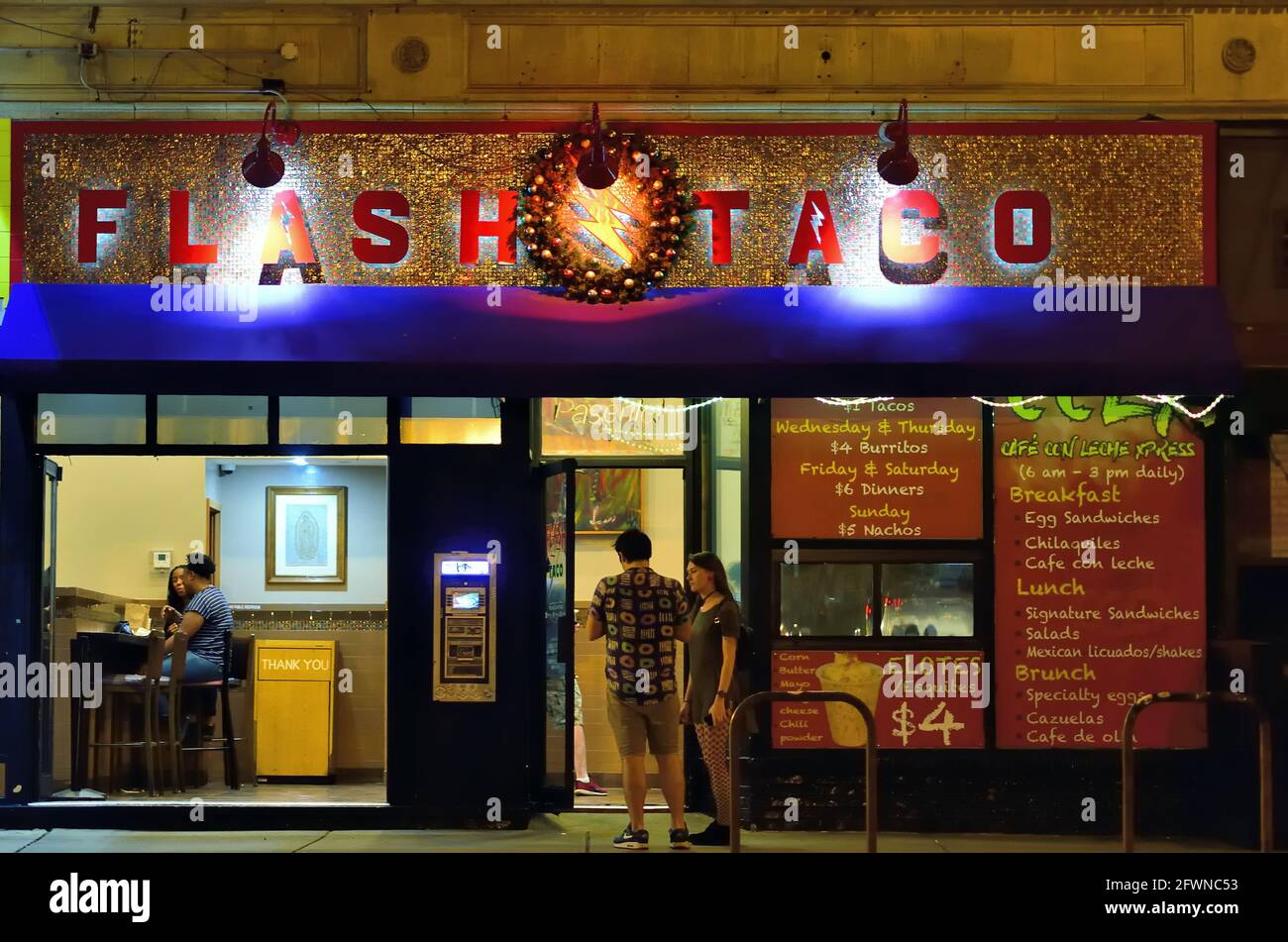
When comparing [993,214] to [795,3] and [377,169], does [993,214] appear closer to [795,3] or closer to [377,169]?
[795,3]

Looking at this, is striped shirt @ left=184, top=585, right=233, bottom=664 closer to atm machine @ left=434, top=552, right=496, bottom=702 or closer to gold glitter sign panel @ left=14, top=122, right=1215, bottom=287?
atm machine @ left=434, top=552, right=496, bottom=702

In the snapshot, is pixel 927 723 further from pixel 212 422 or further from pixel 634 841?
pixel 212 422

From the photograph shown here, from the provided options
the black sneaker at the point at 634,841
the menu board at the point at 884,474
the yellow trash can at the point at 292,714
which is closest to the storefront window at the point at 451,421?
the menu board at the point at 884,474

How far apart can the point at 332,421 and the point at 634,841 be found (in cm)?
357

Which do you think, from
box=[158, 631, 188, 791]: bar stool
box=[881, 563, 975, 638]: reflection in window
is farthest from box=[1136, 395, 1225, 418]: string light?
box=[158, 631, 188, 791]: bar stool

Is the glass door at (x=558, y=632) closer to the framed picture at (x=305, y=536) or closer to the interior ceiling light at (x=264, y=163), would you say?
the interior ceiling light at (x=264, y=163)

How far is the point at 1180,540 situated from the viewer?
38.0ft

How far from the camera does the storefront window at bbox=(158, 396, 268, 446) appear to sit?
38.1 ft

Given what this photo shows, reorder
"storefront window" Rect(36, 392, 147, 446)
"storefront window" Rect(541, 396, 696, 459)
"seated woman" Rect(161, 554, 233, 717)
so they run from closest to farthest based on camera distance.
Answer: "storefront window" Rect(36, 392, 147, 446) < "seated woman" Rect(161, 554, 233, 717) < "storefront window" Rect(541, 396, 696, 459)

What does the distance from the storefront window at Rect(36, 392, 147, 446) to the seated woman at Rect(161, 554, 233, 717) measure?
4.72 feet

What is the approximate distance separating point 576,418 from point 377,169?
245 centimetres

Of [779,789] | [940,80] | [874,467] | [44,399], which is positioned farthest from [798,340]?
[44,399]

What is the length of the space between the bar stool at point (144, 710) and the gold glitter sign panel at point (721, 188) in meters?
2.77

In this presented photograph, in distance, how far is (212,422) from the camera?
458 inches
